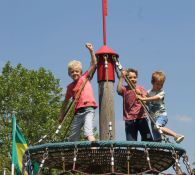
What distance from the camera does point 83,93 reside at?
7.61 metres

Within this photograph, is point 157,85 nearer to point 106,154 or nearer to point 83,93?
point 83,93

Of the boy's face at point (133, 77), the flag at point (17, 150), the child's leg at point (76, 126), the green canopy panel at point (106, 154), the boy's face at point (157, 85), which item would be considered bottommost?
the green canopy panel at point (106, 154)

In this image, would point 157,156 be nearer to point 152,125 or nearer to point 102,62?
point 152,125

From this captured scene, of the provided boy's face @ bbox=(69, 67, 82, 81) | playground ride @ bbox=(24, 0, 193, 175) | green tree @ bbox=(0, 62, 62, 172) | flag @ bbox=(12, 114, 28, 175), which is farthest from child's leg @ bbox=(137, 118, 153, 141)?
green tree @ bbox=(0, 62, 62, 172)

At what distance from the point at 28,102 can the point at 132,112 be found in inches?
1036

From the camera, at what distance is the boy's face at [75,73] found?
764 cm

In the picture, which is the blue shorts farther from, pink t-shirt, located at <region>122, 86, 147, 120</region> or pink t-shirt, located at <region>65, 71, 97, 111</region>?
pink t-shirt, located at <region>65, 71, 97, 111</region>

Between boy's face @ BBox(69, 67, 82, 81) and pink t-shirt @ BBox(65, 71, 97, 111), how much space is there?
5 cm

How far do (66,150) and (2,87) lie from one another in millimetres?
28305

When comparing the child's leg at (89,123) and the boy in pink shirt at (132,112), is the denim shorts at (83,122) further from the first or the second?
the boy in pink shirt at (132,112)

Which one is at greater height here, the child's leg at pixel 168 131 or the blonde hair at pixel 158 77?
the blonde hair at pixel 158 77

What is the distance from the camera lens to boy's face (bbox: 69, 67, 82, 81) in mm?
7641

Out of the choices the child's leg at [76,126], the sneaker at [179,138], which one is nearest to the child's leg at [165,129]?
the sneaker at [179,138]

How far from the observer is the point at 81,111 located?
7.54 meters
